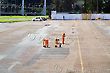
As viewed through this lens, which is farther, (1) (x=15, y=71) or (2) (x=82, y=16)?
(2) (x=82, y=16)

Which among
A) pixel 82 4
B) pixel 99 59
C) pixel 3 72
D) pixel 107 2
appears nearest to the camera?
pixel 3 72

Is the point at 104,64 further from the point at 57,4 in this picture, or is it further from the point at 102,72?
the point at 57,4

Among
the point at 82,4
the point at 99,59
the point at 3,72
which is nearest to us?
the point at 3,72

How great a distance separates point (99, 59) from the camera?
20141mm

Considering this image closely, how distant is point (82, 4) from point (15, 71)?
505ft

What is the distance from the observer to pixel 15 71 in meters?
15.6

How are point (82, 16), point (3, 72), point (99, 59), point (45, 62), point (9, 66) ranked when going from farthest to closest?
point (82, 16)
point (99, 59)
point (45, 62)
point (9, 66)
point (3, 72)

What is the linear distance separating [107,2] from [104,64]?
13477 centimetres

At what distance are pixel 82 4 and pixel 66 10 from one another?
8691 mm

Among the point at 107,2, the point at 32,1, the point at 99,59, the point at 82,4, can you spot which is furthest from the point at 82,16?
the point at 99,59

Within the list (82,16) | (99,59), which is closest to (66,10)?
(82,16)

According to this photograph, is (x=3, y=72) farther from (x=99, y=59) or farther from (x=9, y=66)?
(x=99, y=59)

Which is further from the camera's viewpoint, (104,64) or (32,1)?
(32,1)

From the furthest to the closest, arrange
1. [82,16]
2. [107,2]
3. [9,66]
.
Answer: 1. [107,2]
2. [82,16]
3. [9,66]
